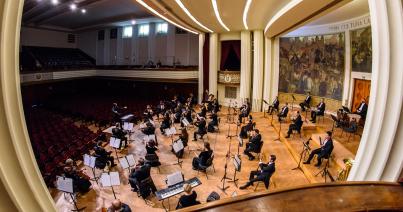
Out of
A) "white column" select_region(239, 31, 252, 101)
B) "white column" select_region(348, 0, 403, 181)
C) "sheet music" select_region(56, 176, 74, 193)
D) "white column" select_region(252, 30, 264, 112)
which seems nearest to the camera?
"white column" select_region(348, 0, 403, 181)

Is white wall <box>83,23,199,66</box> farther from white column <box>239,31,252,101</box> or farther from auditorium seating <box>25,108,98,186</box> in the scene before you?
auditorium seating <box>25,108,98,186</box>

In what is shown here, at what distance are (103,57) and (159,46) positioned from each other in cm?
655

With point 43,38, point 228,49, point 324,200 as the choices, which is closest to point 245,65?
point 228,49

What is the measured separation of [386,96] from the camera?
2816 millimetres

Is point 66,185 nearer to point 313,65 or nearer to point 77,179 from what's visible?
point 77,179

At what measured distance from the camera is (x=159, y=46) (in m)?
21.3

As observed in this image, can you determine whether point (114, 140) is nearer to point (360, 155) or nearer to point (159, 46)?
point (360, 155)

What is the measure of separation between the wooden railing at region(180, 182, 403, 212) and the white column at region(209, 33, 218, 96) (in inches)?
547

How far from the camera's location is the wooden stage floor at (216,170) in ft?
20.6

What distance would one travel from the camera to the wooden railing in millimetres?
2871

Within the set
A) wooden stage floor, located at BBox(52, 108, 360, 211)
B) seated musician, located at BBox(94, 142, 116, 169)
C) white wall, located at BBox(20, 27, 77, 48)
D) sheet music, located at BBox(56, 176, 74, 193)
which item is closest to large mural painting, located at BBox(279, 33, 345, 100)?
wooden stage floor, located at BBox(52, 108, 360, 211)

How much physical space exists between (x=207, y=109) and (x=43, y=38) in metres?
17.2

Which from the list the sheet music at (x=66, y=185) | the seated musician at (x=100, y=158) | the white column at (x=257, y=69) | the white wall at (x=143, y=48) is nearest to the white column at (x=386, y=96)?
the sheet music at (x=66, y=185)

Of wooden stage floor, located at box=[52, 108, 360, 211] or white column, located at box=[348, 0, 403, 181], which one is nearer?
white column, located at box=[348, 0, 403, 181]
